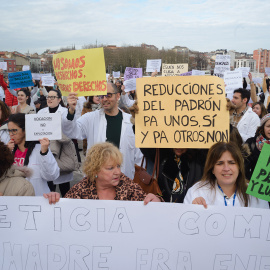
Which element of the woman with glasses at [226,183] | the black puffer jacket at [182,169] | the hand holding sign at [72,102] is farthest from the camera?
the hand holding sign at [72,102]

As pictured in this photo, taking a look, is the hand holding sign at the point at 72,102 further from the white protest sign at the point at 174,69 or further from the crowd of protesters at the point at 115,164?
the white protest sign at the point at 174,69

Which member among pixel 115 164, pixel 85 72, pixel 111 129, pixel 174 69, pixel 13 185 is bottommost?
pixel 13 185

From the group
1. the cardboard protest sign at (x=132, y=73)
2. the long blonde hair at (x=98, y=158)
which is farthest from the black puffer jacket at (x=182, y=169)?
the cardboard protest sign at (x=132, y=73)

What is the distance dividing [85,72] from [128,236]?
1908mm

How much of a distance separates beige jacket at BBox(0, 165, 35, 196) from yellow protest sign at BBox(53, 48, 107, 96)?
50.5 inches

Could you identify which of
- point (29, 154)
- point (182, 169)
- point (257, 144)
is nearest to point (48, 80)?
point (29, 154)

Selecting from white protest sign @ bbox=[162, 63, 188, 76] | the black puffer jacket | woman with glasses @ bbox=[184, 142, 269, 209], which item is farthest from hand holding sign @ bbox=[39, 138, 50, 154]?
white protest sign @ bbox=[162, 63, 188, 76]

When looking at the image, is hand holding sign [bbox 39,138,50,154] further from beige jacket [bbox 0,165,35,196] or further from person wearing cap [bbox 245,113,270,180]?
person wearing cap [bbox 245,113,270,180]

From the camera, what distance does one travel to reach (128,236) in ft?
7.00

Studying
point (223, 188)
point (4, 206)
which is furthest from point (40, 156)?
point (223, 188)

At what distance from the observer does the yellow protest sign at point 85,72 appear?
3375mm

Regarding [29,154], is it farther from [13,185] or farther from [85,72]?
[85,72]

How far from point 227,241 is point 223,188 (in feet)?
1.25

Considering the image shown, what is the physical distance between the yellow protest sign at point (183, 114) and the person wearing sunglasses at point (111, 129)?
1.10 metres
